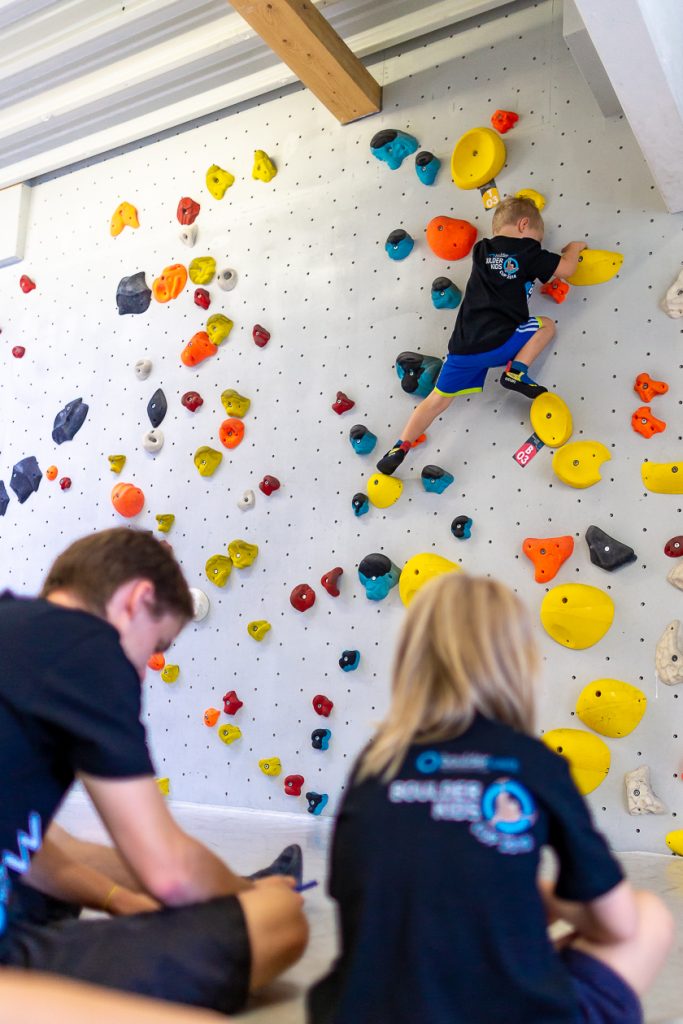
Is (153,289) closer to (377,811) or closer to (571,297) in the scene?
(571,297)

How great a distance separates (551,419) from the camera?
3271 mm

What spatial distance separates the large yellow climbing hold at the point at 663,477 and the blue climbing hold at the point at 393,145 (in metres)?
1.66

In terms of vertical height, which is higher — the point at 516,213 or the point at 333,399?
the point at 516,213

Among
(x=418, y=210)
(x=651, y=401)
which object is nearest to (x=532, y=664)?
(x=651, y=401)

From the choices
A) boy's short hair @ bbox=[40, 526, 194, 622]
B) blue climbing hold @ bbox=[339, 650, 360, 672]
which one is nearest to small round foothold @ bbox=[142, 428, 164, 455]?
blue climbing hold @ bbox=[339, 650, 360, 672]

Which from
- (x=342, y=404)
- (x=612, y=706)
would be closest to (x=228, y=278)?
(x=342, y=404)

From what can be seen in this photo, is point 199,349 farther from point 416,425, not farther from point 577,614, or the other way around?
point 577,614

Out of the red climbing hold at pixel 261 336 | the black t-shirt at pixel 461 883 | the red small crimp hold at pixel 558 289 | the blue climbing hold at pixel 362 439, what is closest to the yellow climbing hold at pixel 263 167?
the red climbing hold at pixel 261 336

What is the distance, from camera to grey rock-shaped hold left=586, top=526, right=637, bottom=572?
3.08m

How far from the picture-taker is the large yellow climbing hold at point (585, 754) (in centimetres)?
304

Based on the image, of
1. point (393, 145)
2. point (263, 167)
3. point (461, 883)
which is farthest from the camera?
point (263, 167)

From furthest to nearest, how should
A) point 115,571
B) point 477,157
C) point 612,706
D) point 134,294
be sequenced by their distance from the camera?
1. point 134,294
2. point 477,157
3. point 612,706
4. point 115,571

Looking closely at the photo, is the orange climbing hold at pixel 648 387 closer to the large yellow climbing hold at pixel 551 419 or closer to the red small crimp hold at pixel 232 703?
the large yellow climbing hold at pixel 551 419

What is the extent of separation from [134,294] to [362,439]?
5.34 ft
